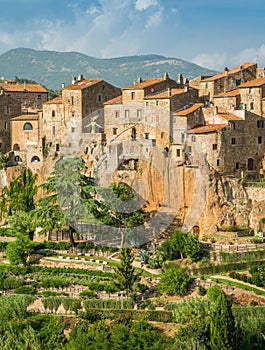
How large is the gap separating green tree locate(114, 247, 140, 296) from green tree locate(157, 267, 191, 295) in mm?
2031

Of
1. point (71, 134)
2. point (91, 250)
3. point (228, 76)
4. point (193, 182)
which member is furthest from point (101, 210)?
point (228, 76)

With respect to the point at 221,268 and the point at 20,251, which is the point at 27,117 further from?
the point at 221,268

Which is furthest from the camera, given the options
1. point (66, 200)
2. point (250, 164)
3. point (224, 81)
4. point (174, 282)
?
point (224, 81)

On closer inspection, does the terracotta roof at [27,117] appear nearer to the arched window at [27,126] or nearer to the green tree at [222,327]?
the arched window at [27,126]

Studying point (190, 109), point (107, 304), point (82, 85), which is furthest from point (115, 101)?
point (107, 304)

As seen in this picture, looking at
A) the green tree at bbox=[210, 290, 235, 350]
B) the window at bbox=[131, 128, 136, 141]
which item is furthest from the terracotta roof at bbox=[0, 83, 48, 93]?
the green tree at bbox=[210, 290, 235, 350]

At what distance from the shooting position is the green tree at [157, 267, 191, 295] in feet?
181

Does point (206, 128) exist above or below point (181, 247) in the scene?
above

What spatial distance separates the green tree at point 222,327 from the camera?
150 feet

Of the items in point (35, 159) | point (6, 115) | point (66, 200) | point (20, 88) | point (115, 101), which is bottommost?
point (66, 200)

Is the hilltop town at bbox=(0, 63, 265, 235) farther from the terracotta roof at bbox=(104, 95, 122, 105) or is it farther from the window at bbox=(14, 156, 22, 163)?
the window at bbox=(14, 156, 22, 163)

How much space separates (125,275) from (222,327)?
38.7ft

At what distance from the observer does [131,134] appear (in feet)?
230

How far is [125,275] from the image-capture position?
184ft
